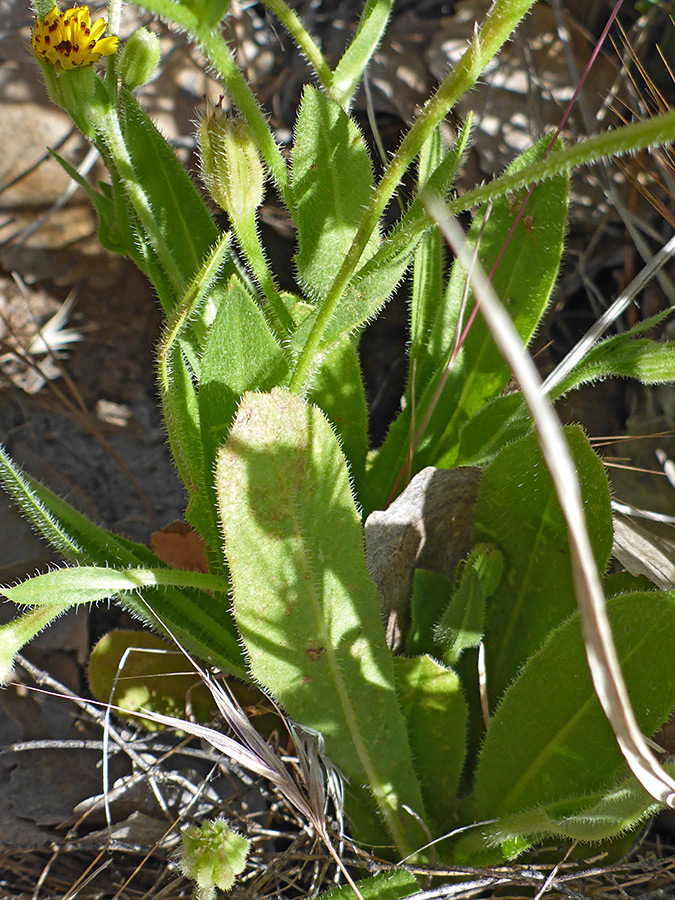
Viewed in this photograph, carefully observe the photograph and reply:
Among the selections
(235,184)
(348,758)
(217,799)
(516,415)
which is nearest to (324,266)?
(235,184)

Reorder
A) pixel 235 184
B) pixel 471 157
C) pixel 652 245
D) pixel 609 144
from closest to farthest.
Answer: pixel 609 144, pixel 235 184, pixel 652 245, pixel 471 157

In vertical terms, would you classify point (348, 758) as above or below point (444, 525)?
below

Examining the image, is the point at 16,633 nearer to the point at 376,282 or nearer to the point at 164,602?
the point at 164,602

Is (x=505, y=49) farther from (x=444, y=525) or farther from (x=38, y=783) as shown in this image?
(x=38, y=783)

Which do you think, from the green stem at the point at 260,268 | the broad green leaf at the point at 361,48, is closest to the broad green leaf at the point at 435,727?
the green stem at the point at 260,268

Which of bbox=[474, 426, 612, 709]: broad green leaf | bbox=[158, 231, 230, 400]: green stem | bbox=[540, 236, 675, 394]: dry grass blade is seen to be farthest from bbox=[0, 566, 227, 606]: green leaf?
bbox=[540, 236, 675, 394]: dry grass blade

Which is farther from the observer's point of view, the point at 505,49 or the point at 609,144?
the point at 505,49

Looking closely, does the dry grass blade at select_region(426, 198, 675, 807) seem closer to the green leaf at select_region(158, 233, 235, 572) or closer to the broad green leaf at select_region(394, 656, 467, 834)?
the broad green leaf at select_region(394, 656, 467, 834)

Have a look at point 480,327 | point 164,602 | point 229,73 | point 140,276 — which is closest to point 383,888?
point 164,602
